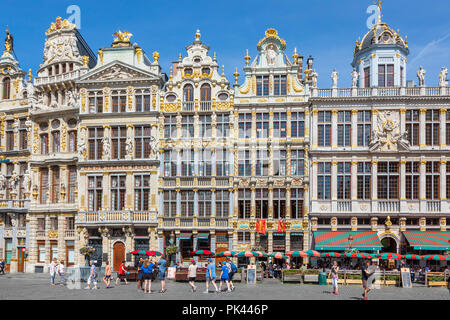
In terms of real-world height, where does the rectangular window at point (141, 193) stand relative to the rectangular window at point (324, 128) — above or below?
below

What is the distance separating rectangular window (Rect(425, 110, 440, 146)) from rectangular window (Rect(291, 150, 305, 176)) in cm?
944

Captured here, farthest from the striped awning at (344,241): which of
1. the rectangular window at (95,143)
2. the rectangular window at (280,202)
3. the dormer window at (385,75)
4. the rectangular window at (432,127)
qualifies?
the rectangular window at (95,143)

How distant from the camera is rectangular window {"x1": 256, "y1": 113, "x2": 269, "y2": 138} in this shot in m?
43.8

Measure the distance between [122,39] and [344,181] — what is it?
21.9 metres

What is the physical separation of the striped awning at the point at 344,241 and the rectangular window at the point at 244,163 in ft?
23.2

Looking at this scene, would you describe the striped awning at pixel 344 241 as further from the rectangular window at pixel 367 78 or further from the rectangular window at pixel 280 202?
the rectangular window at pixel 367 78

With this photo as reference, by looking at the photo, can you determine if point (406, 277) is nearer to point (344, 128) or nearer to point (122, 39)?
point (344, 128)

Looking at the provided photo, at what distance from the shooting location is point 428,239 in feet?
132

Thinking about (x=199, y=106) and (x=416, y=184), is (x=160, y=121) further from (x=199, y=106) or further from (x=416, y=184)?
(x=416, y=184)

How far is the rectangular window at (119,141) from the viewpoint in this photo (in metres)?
45.8

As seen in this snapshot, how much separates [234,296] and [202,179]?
1931 centimetres

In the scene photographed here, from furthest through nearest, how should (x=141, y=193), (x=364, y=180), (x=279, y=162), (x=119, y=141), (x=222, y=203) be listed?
(x=119, y=141) → (x=141, y=193) → (x=222, y=203) → (x=279, y=162) → (x=364, y=180)

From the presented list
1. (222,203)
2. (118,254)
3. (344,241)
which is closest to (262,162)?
(222,203)

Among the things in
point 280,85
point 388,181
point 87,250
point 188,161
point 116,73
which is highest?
point 116,73
